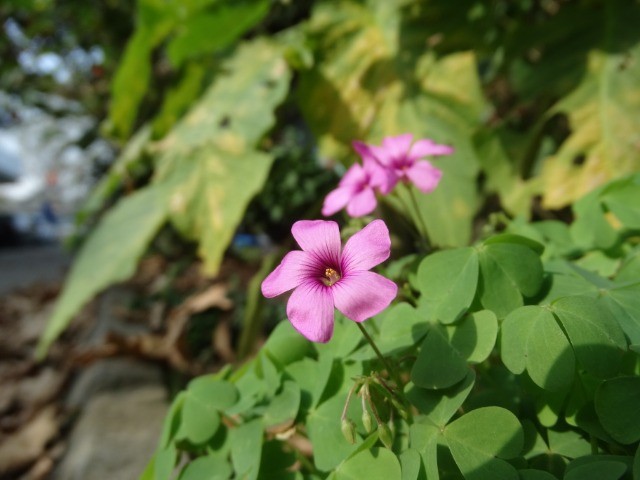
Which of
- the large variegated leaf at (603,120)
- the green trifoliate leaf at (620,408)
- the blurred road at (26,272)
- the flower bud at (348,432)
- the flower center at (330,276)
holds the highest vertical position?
the flower center at (330,276)

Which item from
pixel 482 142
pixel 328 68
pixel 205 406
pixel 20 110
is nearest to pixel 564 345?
pixel 205 406

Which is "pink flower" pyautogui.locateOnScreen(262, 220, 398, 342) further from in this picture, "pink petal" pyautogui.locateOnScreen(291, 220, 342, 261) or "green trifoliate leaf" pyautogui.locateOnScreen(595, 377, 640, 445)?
"green trifoliate leaf" pyautogui.locateOnScreen(595, 377, 640, 445)

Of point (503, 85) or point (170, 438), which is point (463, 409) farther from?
point (503, 85)

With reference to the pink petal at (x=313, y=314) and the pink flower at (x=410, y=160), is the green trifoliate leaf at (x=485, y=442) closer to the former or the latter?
the pink petal at (x=313, y=314)

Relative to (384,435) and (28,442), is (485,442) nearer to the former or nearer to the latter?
(384,435)

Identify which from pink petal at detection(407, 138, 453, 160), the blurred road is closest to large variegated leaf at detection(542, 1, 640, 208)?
pink petal at detection(407, 138, 453, 160)

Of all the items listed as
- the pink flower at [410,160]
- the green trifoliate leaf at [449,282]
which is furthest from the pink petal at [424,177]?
the green trifoliate leaf at [449,282]
